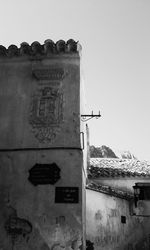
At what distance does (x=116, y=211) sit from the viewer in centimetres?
1203

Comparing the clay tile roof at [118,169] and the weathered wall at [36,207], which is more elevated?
the clay tile roof at [118,169]

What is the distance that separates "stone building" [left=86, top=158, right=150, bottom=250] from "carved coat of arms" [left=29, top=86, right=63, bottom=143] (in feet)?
9.65

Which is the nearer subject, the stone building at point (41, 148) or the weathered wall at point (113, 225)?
the stone building at point (41, 148)

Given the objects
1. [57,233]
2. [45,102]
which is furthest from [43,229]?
[45,102]

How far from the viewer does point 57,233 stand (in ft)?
26.7

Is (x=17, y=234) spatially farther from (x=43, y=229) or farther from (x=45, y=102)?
(x=45, y=102)

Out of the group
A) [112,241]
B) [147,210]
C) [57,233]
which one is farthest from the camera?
[147,210]

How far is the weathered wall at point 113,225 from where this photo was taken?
36.3 feet

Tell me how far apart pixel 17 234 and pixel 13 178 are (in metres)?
1.45

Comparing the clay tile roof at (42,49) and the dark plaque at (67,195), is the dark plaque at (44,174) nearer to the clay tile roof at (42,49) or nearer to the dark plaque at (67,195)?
the dark plaque at (67,195)

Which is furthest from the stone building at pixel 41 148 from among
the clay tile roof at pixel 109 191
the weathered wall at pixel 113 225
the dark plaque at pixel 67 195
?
the weathered wall at pixel 113 225

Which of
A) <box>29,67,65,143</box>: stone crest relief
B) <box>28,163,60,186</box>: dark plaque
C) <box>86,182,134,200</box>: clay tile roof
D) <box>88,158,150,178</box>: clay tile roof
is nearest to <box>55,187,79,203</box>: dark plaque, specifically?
<box>28,163,60,186</box>: dark plaque

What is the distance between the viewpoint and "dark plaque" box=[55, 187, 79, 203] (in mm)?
8320

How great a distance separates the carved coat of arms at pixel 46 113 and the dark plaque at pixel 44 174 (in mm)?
740
